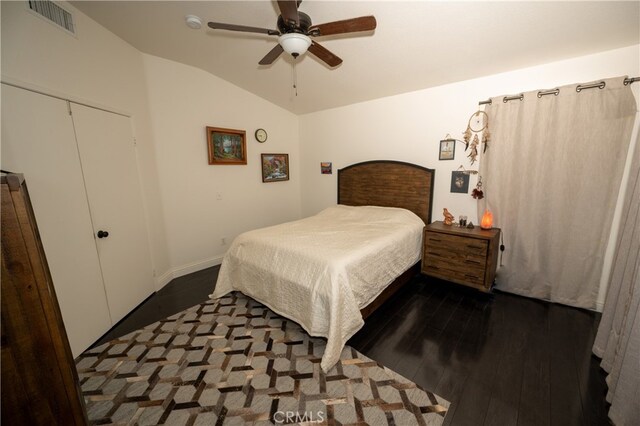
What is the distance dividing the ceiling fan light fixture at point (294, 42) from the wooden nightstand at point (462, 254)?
90.2 inches

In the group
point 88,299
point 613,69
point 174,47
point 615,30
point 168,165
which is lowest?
point 88,299

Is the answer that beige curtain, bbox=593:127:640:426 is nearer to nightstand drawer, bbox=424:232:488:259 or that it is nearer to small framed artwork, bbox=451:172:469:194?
nightstand drawer, bbox=424:232:488:259

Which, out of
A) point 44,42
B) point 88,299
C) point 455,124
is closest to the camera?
point 44,42

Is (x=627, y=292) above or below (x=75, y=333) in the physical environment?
above

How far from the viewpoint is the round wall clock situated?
4140mm

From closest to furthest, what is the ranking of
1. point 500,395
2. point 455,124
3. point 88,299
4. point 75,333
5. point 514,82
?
1. point 500,395
2. point 75,333
3. point 88,299
4. point 514,82
5. point 455,124

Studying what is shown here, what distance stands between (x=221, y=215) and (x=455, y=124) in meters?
3.50

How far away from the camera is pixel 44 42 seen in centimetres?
186

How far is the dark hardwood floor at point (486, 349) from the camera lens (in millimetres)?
1537

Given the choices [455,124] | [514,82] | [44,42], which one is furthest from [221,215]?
[514,82]

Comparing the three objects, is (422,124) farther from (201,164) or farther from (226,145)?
(201,164)

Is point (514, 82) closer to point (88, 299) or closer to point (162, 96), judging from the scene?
point (162, 96)

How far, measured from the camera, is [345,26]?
5.56 feet

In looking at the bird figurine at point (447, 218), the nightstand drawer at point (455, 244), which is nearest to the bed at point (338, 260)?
the nightstand drawer at point (455, 244)
